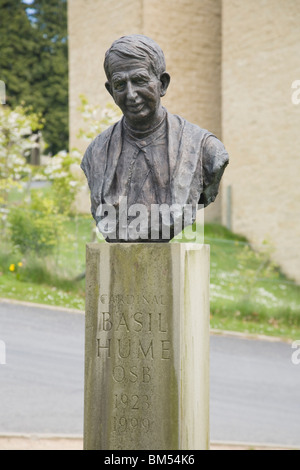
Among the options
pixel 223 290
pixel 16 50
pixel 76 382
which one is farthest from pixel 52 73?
pixel 76 382

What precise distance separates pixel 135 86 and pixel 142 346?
1.70 metres

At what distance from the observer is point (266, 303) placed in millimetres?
13141

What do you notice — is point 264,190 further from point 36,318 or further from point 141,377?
point 141,377

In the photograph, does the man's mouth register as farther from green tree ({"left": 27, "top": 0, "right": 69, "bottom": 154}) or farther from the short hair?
green tree ({"left": 27, "top": 0, "right": 69, "bottom": 154})

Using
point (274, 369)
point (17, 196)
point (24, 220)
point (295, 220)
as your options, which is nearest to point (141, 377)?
point (274, 369)

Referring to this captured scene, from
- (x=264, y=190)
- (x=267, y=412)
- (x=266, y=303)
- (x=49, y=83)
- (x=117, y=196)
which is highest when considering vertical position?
(x=49, y=83)

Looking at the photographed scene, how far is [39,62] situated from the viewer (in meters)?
30.5

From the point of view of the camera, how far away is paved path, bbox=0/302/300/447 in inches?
282

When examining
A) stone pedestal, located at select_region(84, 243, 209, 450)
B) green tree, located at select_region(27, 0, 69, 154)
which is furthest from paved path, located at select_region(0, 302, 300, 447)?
green tree, located at select_region(27, 0, 69, 154)

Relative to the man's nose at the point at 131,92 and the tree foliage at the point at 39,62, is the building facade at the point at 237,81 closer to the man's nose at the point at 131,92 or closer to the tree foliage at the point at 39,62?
A: the tree foliage at the point at 39,62

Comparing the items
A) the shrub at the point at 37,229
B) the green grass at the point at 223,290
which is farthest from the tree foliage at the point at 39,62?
the shrub at the point at 37,229

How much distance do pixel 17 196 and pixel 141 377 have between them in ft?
71.0

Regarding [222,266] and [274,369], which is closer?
[274,369]

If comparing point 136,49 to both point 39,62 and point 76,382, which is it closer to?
point 76,382
